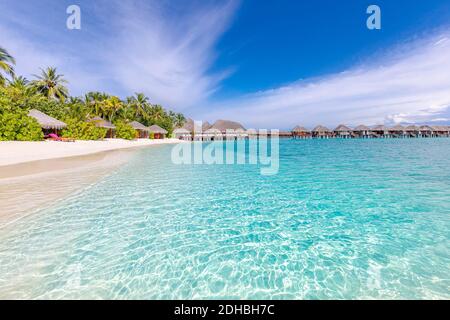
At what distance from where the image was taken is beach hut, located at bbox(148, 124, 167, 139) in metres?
47.4

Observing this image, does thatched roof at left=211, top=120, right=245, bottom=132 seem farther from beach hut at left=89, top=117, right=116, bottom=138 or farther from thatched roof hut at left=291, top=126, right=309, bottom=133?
beach hut at left=89, top=117, right=116, bottom=138

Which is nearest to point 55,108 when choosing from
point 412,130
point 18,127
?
point 18,127

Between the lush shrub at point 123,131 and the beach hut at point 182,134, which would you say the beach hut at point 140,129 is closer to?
the lush shrub at point 123,131

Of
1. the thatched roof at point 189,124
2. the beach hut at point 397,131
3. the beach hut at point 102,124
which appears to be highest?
the thatched roof at point 189,124

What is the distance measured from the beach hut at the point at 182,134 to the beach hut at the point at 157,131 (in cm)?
705

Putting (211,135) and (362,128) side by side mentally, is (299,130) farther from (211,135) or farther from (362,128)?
(211,135)

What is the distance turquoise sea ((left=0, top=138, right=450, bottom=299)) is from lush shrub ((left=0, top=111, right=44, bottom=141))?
16435 millimetres

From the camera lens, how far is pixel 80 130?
26906 mm

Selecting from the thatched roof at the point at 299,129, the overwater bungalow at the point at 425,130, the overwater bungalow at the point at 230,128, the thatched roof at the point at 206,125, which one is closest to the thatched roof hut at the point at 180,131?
the overwater bungalow at the point at 230,128

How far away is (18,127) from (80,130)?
31.0ft

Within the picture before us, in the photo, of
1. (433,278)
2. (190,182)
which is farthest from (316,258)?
(190,182)

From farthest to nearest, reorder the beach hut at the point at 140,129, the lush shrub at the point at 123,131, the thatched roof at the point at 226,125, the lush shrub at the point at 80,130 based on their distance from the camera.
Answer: the thatched roof at the point at 226,125
the beach hut at the point at 140,129
the lush shrub at the point at 123,131
the lush shrub at the point at 80,130

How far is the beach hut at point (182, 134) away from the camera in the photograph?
5841 centimetres

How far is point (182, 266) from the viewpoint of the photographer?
331 centimetres
